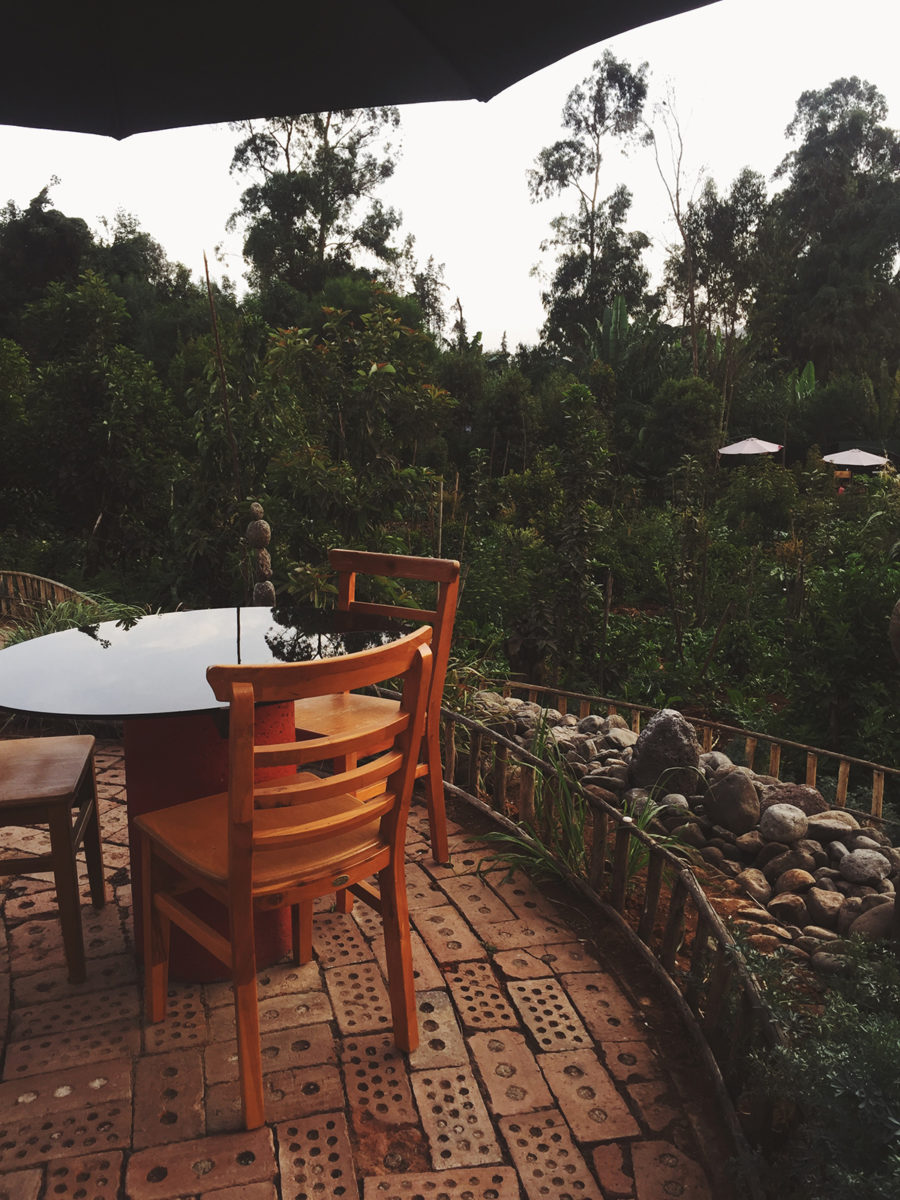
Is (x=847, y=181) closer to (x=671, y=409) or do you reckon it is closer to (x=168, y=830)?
(x=671, y=409)

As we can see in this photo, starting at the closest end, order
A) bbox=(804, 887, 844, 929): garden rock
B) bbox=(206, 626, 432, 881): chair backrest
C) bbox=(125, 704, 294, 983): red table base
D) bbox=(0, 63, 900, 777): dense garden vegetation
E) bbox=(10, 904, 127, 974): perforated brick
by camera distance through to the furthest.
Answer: bbox=(206, 626, 432, 881): chair backrest < bbox=(125, 704, 294, 983): red table base < bbox=(10, 904, 127, 974): perforated brick < bbox=(804, 887, 844, 929): garden rock < bbox=(0, 63, 900, 777): dense garden vegetation

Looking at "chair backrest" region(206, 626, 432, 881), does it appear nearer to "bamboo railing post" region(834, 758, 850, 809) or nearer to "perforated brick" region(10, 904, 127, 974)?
"perforated brick" region(10, 904, 127, 974)

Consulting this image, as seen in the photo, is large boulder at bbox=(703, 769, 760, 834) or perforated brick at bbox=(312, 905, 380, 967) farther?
large boulder at bbox=(703, 769, 760, 834)

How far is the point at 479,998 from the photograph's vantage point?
2035mm

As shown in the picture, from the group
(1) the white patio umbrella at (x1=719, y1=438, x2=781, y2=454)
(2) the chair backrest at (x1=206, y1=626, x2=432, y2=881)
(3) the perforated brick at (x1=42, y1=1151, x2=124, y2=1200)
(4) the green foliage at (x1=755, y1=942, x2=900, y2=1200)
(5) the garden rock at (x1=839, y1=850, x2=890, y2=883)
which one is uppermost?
(1) the white patio umbrella at (x1=719, y1=438, x2=781, y2=454)

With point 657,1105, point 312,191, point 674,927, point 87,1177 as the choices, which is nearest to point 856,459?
point 674,927

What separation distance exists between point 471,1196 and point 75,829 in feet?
4.20

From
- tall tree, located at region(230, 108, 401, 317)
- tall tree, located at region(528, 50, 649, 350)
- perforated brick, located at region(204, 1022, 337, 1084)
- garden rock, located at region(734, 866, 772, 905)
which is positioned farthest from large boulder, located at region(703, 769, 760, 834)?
tall tree, located at region(528, 50, 649, 350)

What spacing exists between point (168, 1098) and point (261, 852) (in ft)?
1.75

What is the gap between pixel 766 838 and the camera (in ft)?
9.15

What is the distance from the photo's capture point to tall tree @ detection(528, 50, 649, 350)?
2403cm

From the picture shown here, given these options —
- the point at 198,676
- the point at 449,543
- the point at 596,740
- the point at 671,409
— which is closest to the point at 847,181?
the point at 671,409

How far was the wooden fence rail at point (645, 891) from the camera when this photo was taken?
5.47 ft

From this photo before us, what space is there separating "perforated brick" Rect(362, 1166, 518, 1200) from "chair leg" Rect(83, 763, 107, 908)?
1.26 metres
